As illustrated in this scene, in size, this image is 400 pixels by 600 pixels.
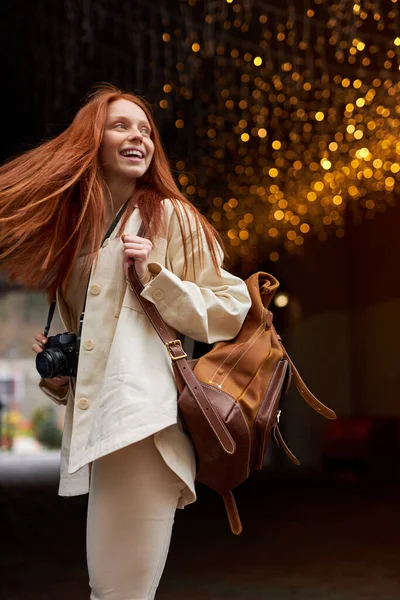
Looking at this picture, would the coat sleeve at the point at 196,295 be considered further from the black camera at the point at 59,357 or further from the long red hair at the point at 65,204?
the black camera at the point at 59,357

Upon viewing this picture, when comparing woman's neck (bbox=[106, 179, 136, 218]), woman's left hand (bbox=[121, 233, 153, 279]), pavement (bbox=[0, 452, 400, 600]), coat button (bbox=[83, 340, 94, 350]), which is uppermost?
woman's neck (bbox=[106, 179, 136, 218])

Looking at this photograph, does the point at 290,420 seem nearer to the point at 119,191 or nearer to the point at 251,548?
the point at 251,548

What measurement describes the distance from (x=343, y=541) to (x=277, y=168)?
4057 millimetres

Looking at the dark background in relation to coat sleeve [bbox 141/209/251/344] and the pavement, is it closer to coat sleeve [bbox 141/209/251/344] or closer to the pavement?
the pavement

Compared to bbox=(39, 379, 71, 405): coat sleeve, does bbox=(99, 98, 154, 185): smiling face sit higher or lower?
higher

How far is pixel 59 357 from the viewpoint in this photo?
1.64 metres

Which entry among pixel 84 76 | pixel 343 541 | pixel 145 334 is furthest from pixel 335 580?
pixel 84 76

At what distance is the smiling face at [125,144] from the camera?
1.65m

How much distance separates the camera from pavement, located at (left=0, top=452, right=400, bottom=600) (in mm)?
3854

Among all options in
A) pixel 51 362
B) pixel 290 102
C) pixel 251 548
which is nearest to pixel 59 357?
pixel 51 362

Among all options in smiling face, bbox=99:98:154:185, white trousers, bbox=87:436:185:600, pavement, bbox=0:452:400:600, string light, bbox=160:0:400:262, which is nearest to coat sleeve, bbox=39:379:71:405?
white trousers, bbox=87:436:185:600

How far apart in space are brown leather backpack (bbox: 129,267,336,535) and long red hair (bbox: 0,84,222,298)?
0.16 metres

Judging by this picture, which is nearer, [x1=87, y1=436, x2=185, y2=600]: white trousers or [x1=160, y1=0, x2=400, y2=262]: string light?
[x1=87, y1=436, x2=185, y2=600]: white trousers

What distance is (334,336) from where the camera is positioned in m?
11.2
